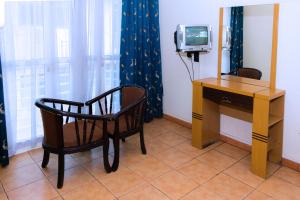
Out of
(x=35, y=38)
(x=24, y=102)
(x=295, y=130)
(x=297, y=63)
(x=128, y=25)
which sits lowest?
(x=295, y=130)

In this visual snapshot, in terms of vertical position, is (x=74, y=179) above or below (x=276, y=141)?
below

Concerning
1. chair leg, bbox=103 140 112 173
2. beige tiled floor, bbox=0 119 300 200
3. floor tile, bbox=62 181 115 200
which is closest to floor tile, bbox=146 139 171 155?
beige tiled floor, bbox=0 119 300 200

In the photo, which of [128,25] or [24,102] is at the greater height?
[128,25]

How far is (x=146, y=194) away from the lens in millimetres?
2152

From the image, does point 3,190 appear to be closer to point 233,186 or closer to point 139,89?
point 139,89

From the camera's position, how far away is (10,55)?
253cm

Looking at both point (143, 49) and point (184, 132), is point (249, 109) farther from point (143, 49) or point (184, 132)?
point (143, 49)

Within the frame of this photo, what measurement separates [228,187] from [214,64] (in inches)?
55.7

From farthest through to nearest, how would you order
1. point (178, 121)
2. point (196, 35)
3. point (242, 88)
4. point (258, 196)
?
point (178, 121) → point (196, 35) → point (242, 88) → point (258, 196)

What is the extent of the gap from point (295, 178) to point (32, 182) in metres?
2.35

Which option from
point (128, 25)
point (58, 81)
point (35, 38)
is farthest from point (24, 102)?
point (128, 25)

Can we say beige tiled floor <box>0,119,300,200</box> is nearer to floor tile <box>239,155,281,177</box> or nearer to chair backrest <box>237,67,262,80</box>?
floor tile <box>239,155,281,177</box>

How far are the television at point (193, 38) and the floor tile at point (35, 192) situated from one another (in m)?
1.92

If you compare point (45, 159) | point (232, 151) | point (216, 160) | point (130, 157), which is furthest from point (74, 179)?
point (232, 151)
